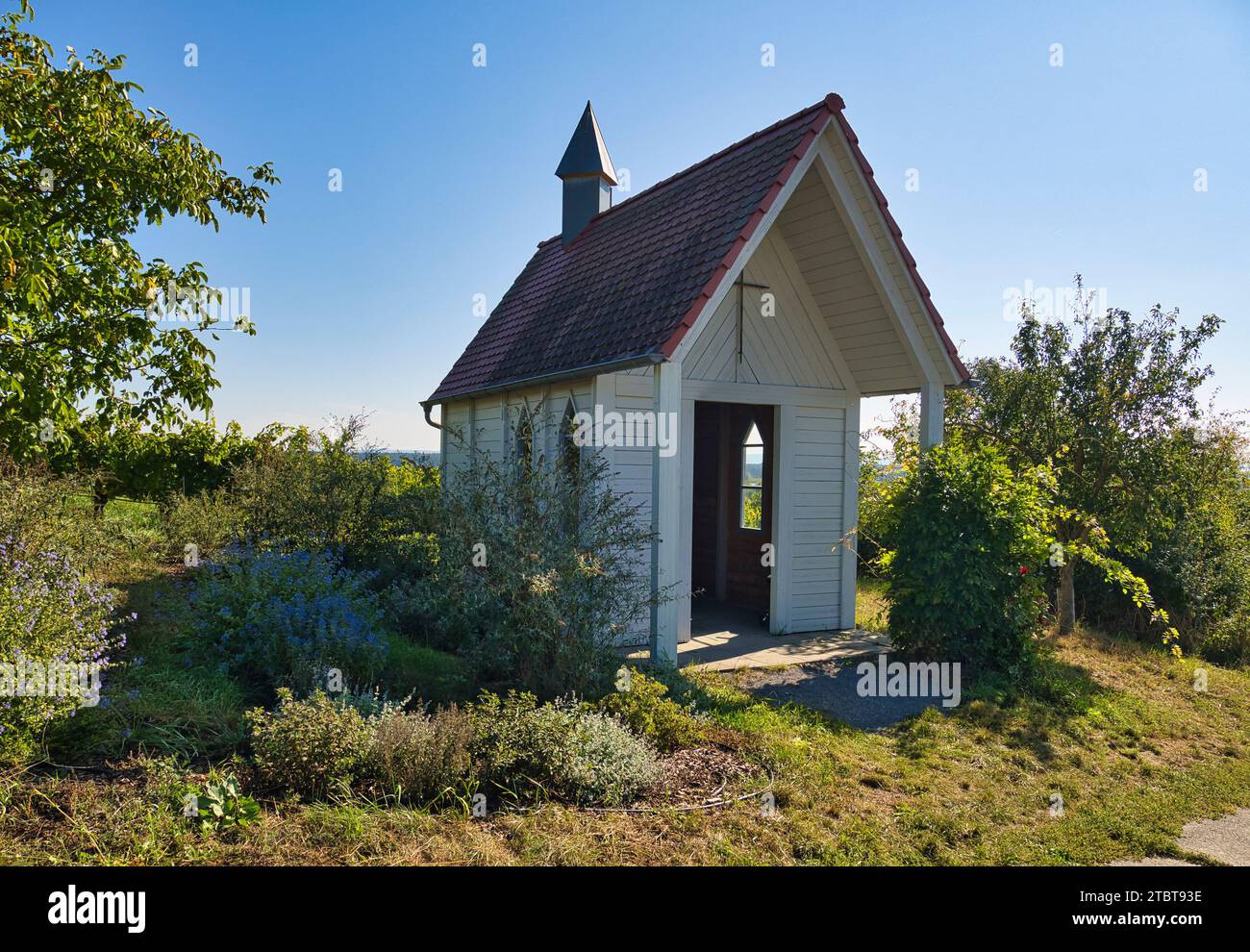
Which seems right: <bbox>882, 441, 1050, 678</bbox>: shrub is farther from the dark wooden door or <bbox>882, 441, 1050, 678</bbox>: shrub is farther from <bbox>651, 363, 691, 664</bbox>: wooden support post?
the dark wooden door

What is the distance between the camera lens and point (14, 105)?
784 centimetres

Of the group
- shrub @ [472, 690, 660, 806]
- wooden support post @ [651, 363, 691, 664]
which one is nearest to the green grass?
wooden support post @ [651, 363, 691, 664]

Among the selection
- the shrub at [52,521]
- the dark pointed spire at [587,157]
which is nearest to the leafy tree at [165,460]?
the shrub at [52,521]

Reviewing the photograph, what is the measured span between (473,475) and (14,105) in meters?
6.05

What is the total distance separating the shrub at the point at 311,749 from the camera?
181 inches

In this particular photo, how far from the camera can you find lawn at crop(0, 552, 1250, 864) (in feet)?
13.1

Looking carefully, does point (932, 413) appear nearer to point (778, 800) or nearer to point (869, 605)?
point (869, 605)

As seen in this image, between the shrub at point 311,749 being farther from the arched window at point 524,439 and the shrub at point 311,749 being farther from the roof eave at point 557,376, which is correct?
the roof eave at point 557,376

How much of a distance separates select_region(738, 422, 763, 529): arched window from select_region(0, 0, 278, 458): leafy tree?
24.5ft

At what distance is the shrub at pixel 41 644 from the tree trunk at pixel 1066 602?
11644 millimetres

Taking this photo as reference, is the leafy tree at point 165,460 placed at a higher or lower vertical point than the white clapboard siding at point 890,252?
lower

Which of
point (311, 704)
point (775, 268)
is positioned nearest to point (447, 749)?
point (311, 704)

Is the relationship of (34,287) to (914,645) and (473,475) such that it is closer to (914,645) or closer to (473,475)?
(473,475)
